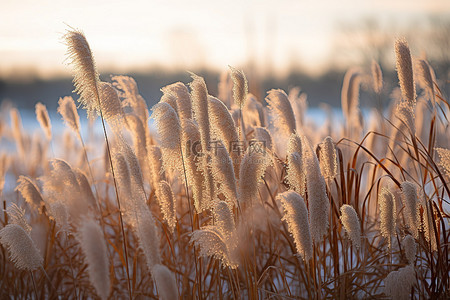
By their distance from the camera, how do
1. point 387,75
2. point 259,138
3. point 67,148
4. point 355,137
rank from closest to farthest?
point 259,138
point 355,137
point 67,148
point 387,75

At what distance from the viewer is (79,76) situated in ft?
4.07

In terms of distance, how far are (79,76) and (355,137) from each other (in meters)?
2.00

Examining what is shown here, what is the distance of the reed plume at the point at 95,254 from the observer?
98cm

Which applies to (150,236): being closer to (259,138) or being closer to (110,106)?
(110,106)

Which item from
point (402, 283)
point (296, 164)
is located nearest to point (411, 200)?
point (402, 283)

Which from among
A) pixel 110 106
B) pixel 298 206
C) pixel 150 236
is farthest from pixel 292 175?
pixel 110 106

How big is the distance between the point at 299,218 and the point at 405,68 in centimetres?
63

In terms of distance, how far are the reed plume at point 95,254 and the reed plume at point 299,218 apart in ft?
1.51

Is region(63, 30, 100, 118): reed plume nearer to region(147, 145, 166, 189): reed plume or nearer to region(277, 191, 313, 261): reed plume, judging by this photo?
region(147, 145, 166, 189): reed plume

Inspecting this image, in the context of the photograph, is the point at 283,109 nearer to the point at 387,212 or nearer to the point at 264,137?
the point at 264,137

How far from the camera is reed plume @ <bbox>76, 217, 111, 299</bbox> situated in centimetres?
98

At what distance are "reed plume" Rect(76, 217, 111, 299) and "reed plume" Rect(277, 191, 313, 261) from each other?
0.46 metres

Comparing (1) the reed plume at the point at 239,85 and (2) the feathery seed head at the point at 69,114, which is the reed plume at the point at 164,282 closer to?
(1) the reed plume at the point at 239,85

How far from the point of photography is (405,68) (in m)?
1.33
